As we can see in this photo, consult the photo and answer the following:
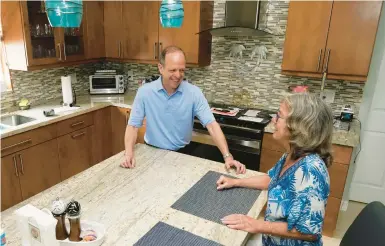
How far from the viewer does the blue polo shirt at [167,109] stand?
211 centimetres

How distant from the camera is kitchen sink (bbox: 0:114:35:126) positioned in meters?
2.67

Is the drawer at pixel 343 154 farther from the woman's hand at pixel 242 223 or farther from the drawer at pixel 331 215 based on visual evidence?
the woman's hand at pixel 242 223

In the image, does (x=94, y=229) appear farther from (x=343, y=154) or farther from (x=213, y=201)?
(x=343, y=154)

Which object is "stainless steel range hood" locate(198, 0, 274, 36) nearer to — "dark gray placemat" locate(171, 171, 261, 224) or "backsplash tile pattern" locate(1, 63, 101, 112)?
"dark gray placemat" locate(171, 171, 261, 224)

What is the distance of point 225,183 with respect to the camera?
1.45m

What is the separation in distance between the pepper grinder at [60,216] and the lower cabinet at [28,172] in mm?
1637

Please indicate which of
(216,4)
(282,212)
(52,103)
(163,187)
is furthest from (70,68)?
(282,212)

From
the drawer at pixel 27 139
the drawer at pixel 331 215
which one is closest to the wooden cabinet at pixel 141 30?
the drawer at pixel 27 139

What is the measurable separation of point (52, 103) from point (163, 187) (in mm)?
2283

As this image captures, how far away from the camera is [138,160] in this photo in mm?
1739

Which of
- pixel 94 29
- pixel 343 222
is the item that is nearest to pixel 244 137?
pixel 343 222

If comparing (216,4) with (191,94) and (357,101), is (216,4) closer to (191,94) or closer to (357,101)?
(191,94)

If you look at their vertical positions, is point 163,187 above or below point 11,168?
above

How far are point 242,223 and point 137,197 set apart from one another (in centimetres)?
49
